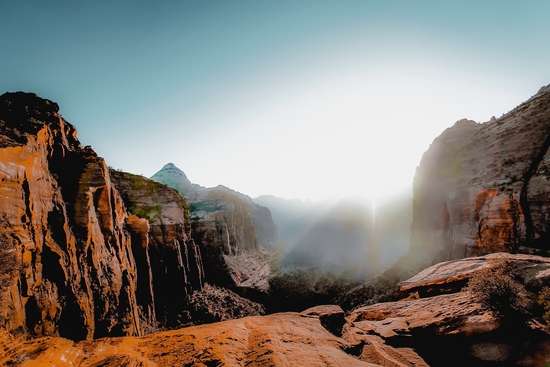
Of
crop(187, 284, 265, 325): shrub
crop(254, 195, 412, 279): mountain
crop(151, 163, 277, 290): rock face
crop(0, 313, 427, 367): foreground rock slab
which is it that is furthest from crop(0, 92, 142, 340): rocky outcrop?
crop(254, 195, 412, 279): mountain

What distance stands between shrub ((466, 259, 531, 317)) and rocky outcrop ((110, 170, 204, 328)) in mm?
22216

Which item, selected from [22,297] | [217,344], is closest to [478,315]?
[217,344]

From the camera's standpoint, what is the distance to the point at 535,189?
15.0 m

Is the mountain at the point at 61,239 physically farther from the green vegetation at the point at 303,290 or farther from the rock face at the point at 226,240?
the green vegetation at the point at 303,290

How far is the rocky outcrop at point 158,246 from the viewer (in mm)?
19219

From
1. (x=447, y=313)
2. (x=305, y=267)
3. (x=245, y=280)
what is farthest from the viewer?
(x=305, y=267)

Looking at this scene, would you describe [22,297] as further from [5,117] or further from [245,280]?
[245,280]

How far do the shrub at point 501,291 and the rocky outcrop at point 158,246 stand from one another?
2222 centimetres

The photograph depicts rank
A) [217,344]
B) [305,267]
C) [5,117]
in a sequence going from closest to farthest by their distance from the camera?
1. [217,344]
2. [5,117]
3. [305,267]

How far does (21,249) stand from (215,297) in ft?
67.9

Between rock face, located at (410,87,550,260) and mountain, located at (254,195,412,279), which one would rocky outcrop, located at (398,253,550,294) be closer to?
rock face, located at (410,87,550,260)

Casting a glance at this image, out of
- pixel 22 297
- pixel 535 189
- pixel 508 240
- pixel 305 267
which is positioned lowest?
pixel 305 267

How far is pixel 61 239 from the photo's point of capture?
10898 mm

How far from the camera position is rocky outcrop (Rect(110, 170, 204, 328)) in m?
19.2
